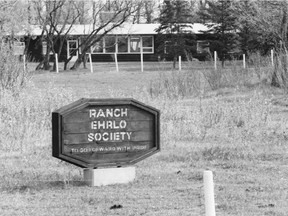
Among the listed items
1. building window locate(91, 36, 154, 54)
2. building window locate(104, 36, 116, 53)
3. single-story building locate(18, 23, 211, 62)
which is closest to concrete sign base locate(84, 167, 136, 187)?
single-story building locate(18, 23, 211, 62)

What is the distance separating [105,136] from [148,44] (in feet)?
200

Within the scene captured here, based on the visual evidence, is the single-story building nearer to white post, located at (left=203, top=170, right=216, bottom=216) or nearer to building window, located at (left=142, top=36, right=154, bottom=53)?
building window, located at (left=142, top=36, right=154, bottom=53)

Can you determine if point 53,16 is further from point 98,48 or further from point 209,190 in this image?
point 209,190

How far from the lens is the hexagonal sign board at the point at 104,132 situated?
931cm

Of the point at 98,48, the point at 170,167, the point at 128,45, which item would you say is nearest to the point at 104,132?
the point at 170,167

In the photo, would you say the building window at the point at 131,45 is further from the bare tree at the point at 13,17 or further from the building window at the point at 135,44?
the bare tree at the point at 13,17

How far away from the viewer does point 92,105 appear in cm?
955

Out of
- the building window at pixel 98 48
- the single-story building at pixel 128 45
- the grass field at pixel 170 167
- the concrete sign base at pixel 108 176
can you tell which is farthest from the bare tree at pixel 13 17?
the concrete sign base at pixel 108 176

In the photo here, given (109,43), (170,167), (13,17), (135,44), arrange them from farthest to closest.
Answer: (135,44)
(109,43)
(13,17)
(170,167)

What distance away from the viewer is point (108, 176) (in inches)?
380

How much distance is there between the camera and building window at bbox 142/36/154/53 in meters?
70.1

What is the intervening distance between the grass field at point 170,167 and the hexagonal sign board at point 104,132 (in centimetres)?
40

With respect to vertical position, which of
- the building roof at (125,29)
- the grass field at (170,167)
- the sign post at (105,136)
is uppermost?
the building roof at (125,29)

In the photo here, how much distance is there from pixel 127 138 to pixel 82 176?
0.98 metres
